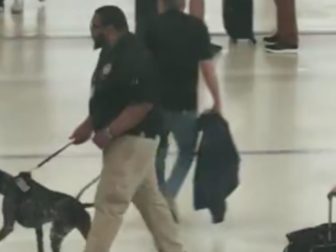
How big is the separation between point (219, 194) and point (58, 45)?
670 cm

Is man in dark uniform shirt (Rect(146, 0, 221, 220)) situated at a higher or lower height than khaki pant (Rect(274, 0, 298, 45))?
higher

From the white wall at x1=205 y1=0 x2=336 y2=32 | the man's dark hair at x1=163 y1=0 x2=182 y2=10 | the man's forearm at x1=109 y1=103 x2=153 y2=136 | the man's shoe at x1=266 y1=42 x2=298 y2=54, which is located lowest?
the man's shoe at x1=266 y1=42 x2=298 y2=54

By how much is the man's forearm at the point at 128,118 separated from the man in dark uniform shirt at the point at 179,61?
1058mm

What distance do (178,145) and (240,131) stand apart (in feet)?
9.37

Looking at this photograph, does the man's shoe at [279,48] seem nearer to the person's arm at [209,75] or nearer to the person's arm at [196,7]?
the person's arm at [196,7]

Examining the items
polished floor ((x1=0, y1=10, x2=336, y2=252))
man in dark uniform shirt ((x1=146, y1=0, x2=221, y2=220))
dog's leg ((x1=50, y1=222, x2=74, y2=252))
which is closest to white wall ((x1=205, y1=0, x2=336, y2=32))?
polished floor ((x1=0, y1=10, x2=336, y2=252))

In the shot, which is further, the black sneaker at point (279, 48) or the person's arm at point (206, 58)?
the black sneaker at point (279, 48)

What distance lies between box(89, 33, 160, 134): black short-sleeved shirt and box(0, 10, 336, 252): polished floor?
153cm

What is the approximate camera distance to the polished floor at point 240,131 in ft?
26.8

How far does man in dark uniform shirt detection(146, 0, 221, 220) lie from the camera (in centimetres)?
753

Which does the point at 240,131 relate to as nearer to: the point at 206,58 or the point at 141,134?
the point at 206,58

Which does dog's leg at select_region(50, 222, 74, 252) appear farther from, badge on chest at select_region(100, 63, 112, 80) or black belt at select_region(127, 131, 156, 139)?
badge on chest at select_region(100, 63, 112, 80)

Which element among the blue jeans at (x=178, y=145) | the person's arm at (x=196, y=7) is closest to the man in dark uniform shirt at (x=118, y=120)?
the blue jeans at (x=178, y=145)

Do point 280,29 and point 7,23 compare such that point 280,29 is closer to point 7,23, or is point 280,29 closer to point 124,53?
point 7,23
